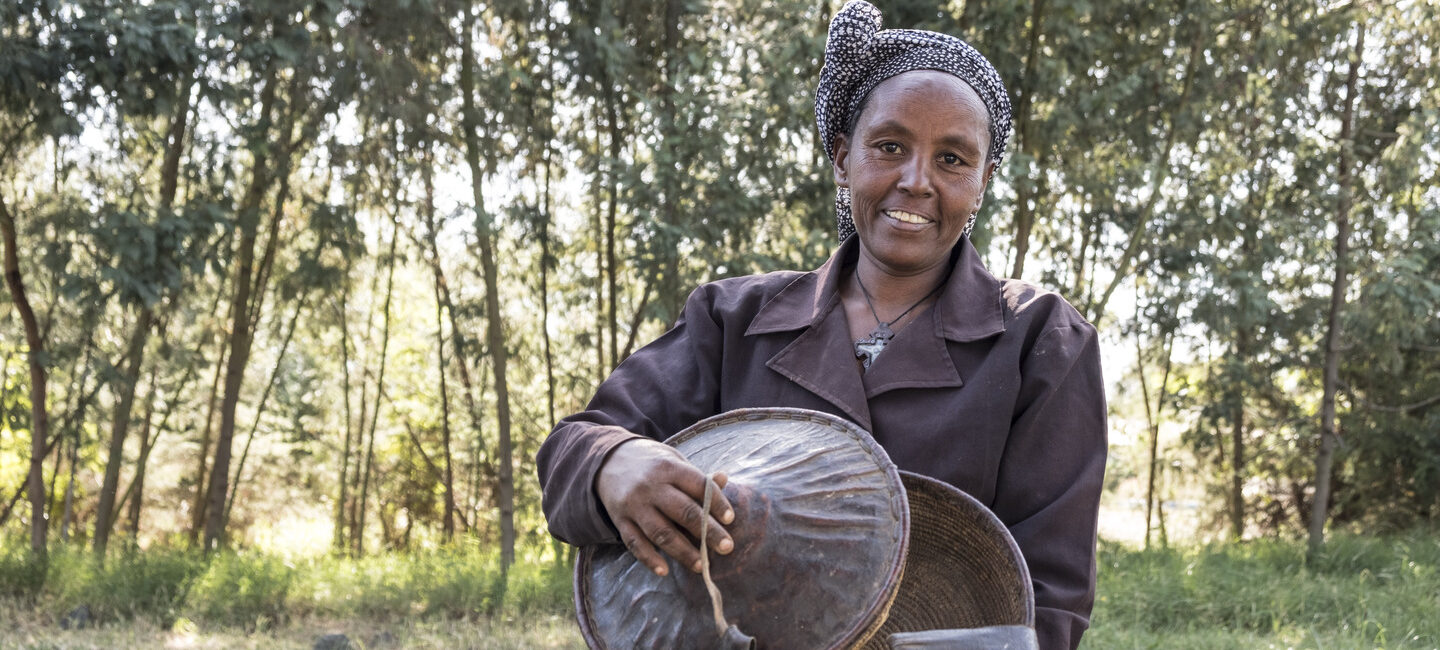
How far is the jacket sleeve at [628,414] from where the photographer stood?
142cm

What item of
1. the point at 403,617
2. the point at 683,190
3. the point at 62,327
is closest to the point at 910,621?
the point at 683,190

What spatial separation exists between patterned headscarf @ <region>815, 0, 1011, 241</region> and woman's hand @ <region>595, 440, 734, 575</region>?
0.65m

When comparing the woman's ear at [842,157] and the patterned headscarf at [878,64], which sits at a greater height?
the patterned headscarf at [878,64]

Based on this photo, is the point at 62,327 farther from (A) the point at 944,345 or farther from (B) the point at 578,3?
(A) the point at 944,345

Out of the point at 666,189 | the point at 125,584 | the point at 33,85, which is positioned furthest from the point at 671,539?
the point at 125,584

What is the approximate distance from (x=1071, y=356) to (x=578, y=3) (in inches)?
243

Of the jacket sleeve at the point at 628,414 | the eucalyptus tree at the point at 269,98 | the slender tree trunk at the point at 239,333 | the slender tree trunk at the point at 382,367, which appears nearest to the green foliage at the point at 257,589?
the slender tree trunk at the point at 239,333

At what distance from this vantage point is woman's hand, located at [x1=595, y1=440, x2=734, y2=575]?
1263 millimetres

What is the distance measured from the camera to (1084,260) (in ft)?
31.8

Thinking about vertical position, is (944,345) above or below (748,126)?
below

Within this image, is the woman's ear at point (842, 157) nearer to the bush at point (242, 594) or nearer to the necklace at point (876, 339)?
the necklace at point (876, 339)

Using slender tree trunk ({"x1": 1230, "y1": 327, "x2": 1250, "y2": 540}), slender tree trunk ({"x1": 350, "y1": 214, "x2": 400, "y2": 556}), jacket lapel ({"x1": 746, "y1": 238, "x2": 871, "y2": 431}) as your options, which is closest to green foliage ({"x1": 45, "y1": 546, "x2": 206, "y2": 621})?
slender tree trunk ({"x1": 350, "y1": 214, "x2": 400, "y2": 556})

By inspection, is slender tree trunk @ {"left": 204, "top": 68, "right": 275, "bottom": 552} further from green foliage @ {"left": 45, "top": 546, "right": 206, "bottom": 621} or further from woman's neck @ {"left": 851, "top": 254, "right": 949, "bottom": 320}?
woman's neck @ {"left": 851, "top": 254, "right": 949, "bottom": 320}

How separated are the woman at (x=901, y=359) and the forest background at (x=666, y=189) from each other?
4060mm
